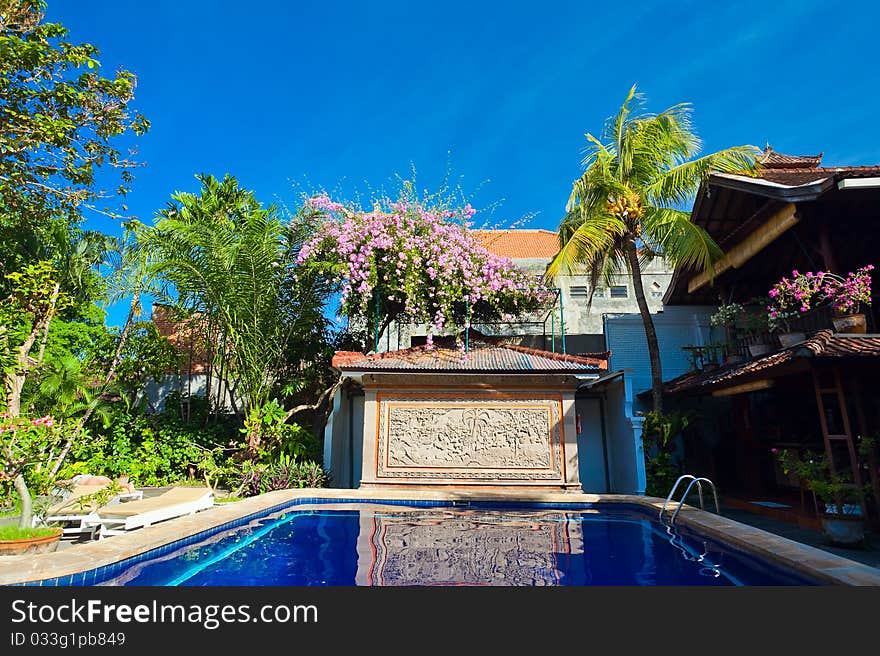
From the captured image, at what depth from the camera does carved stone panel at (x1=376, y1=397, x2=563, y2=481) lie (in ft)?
31.8

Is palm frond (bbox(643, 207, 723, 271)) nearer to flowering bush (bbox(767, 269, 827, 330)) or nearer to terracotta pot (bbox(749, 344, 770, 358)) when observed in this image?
flowering bush (bbox(767, 269, 827, 330))

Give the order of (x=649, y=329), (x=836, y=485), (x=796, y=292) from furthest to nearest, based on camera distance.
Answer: (x=649, y=329), (x=796, y=292), (x=836, y=485)

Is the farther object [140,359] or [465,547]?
[140,359]

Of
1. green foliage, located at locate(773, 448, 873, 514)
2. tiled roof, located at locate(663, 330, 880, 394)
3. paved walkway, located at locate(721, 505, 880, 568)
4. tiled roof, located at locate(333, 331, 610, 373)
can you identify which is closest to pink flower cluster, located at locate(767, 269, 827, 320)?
tiled roof, located at locate(663, 330, 880, 394)

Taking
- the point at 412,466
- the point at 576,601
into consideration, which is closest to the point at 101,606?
the point at 576,601

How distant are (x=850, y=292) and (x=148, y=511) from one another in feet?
31.1

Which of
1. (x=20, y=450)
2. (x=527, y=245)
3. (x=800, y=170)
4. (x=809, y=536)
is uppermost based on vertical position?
(x=527, y=245)

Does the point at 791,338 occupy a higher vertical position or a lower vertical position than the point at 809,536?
higher

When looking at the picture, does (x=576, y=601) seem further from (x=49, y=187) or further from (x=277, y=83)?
(x=277, y=83)

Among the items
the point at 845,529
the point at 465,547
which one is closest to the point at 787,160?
the point at 845,529

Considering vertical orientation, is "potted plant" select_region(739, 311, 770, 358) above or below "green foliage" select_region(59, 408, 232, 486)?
above

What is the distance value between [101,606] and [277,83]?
426 inches

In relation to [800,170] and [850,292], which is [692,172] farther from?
[850,292]

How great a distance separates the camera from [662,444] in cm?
928
